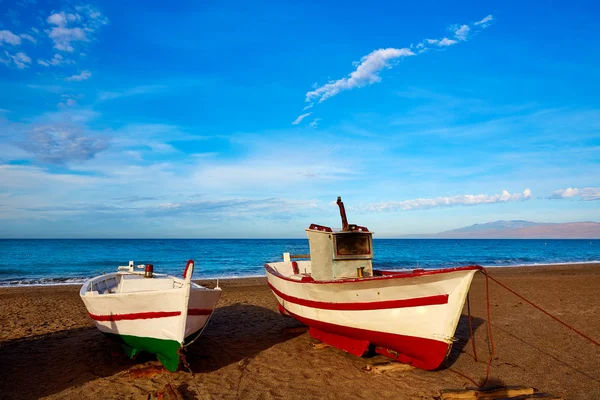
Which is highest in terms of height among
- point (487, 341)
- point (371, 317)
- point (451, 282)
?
point (451, 282)

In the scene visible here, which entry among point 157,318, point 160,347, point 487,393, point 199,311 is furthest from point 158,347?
point 487,393

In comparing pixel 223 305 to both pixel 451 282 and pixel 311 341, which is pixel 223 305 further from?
pixel 451 282

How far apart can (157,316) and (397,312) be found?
4.31 metres

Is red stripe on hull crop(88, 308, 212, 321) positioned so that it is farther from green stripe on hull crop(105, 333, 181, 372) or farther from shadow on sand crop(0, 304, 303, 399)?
shadow on sand crop(0, 304, 303, 399)

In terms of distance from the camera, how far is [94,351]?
8516 millimetres

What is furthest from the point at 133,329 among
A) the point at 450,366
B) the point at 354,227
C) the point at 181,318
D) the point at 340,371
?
the point at 450,366

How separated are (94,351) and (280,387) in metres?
4.54

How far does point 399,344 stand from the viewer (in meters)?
7.18

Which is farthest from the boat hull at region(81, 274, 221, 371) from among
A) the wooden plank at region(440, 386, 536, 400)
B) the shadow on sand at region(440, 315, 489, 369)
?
the shadow on sand at region(440, 315, 489, 369)

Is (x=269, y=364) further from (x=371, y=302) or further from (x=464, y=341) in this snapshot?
(x=464, y=341)

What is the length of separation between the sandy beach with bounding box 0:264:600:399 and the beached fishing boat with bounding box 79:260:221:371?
0.50 meters

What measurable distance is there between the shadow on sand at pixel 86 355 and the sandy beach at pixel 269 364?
0.07 feet

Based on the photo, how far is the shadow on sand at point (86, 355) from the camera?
6.88 meters

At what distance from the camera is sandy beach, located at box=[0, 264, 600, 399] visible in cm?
654
